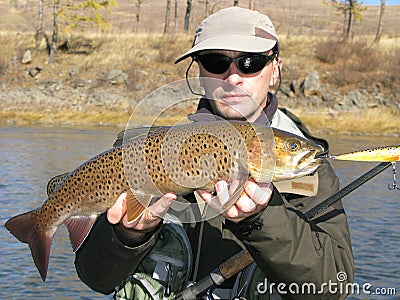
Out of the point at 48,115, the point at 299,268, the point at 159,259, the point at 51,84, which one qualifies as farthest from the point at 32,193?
the point at 51,84

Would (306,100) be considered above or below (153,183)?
below

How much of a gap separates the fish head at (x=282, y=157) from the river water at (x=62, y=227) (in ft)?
15.2

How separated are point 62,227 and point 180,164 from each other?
7.58 meters

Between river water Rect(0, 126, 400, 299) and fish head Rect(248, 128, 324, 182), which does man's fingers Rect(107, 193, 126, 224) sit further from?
river water Rect(0, 126, 400, 299)

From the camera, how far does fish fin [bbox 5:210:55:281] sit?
10.8 ft

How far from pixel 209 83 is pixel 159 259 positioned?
3.47 ft

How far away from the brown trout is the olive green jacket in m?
0.17

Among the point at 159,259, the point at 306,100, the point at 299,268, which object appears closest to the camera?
the point at 299,268

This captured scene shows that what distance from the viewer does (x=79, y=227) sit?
3.27 metres

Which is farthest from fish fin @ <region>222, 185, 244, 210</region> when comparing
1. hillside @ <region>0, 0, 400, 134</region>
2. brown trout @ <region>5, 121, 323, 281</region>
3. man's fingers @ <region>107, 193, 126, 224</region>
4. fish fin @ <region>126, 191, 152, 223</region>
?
hillside @ <region>0, 0, 400, 134</region>

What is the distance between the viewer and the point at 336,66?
30.9 meters

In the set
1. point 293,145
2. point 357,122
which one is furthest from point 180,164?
point 357,122

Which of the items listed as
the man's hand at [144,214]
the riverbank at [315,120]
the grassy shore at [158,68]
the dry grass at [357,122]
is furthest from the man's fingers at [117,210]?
the grassy shore at [158,68]

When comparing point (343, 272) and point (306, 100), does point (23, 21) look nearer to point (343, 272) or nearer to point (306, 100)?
point (306, 100)
